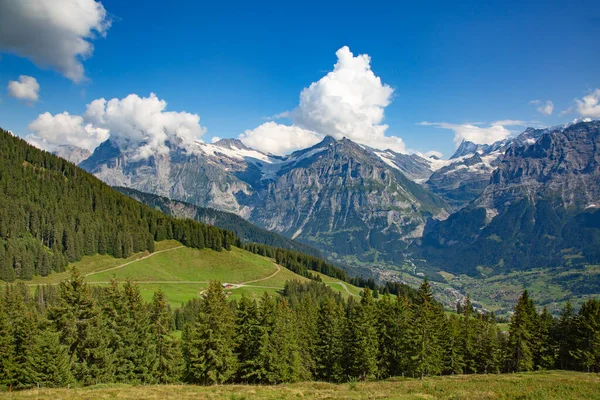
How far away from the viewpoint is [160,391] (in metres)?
35.9

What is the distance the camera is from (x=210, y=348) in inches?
2116

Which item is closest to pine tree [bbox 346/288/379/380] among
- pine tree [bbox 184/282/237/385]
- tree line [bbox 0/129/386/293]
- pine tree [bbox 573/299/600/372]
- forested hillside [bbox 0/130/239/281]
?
pine tree [bbox 184/282/237/385]

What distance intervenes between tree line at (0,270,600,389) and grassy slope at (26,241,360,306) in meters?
71.3

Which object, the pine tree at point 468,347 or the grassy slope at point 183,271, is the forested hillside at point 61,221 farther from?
the pine tree at point 468,347

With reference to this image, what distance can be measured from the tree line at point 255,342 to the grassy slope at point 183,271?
71297 mm

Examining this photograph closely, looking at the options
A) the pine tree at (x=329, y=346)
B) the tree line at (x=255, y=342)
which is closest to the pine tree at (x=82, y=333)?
the tree line at (x=255, y=342)

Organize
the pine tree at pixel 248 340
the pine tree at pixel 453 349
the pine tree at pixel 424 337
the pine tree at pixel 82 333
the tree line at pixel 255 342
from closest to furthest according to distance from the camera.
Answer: the pine tree at pixel 82 333 → the tree line at pixel 255 342 → the pine tree at pixel 248 340 → the pine tree at pixel 424 337 → the pine tree at pixel 453 349

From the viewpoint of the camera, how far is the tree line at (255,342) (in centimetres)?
4875

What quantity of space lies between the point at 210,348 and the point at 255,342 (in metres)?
7.66

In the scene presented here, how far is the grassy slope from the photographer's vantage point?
457ft

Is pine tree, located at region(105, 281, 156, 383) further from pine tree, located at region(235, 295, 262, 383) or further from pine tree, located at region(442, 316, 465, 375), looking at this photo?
pine tree, located at region(442, 316, 465, 375)

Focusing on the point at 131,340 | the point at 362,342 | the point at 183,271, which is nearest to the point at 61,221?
the point at 183,271

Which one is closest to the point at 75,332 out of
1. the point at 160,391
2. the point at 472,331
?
the point at 160,391

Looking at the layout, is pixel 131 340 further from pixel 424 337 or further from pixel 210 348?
pixel 424 337
